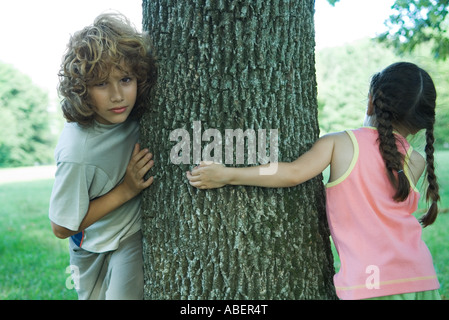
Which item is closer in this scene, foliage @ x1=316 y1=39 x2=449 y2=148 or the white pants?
the white pants

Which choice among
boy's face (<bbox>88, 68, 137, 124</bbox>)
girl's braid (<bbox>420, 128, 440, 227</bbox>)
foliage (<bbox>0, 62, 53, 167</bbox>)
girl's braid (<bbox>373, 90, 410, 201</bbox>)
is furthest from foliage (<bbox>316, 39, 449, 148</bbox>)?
boy's face (<bbox>88, 68, 137, 124</bbox>)

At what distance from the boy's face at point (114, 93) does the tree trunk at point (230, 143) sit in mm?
127

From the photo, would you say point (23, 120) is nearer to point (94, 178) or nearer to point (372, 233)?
point (94, 178)

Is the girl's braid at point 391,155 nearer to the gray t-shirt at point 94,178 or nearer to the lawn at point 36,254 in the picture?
the lawn at point 36,254

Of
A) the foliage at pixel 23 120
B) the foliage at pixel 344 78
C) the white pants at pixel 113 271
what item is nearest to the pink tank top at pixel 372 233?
the white pants at pixel 113 271

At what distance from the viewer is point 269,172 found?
2.15 metres

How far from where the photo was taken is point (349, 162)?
87.0 inches

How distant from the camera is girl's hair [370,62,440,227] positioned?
2.20 m

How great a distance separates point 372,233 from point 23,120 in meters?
29.3

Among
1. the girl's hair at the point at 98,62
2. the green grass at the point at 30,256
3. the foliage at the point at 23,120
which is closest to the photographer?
the girl's hair at the point at 98,62

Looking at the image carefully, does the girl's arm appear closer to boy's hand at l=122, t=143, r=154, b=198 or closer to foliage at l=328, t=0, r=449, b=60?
boy's hand at l=122, t=143, r=154, b=198

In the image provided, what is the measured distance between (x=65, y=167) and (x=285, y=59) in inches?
48.4

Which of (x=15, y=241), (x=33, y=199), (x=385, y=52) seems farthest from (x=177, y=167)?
(x=385, y=52)

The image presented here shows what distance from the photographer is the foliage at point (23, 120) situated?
88.7ft
